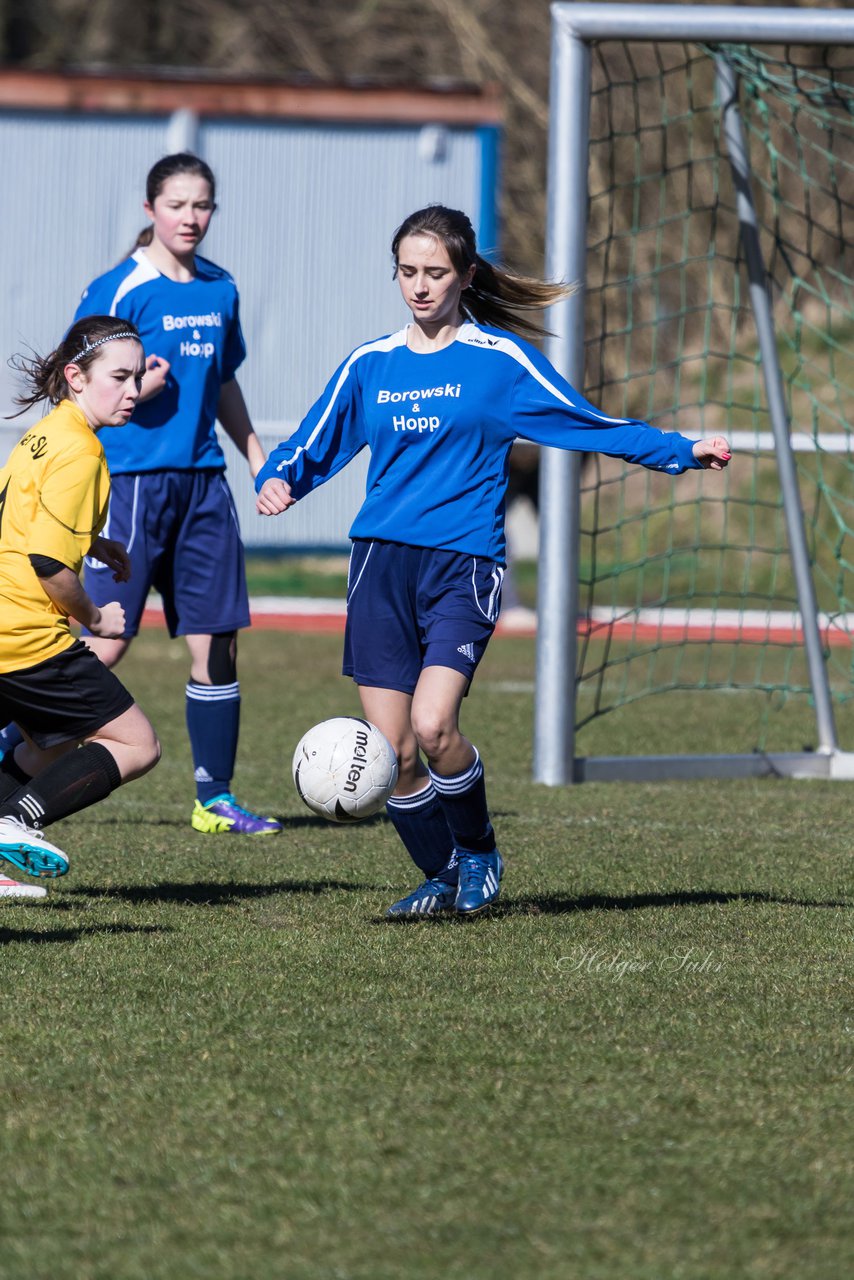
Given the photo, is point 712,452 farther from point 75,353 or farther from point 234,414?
Answer: point 234,414

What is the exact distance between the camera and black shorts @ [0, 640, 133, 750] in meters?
4.78

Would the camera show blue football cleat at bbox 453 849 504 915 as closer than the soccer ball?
No

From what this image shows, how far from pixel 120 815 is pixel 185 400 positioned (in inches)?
61.5

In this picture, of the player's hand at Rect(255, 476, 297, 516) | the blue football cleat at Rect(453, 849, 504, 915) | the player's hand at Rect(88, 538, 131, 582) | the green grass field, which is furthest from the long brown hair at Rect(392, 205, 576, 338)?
the green grass field

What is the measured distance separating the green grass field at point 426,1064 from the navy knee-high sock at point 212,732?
0.23 metres

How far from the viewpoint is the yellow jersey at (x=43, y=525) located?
4.73m

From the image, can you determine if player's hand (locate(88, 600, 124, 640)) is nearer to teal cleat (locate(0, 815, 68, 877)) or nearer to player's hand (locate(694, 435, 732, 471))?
teal cleat (locate(0, 815, 68, 877))

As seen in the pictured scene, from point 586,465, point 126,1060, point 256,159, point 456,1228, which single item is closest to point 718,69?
point 126,1060

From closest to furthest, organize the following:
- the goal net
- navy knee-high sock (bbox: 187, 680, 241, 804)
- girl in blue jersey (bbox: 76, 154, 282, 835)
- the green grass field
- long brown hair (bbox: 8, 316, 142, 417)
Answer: the green grass field < long brown hair (bbox: 8, 316, 142, 417) < girl in blue jersey (bbox: 76, 154, 282, 835) < navy knee-high sock (bbox: 187, 680, 241, 804) < the goal net

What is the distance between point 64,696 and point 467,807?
1111 mm

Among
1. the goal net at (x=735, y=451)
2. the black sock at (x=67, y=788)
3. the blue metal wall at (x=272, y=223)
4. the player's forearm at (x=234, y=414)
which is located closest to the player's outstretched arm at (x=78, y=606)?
the black sock at (x=67, y=788)

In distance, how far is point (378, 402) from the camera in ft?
16.4

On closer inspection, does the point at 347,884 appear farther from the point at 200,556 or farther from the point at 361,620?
the point at 200,556

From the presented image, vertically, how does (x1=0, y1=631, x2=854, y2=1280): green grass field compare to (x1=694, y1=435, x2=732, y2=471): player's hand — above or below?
below
